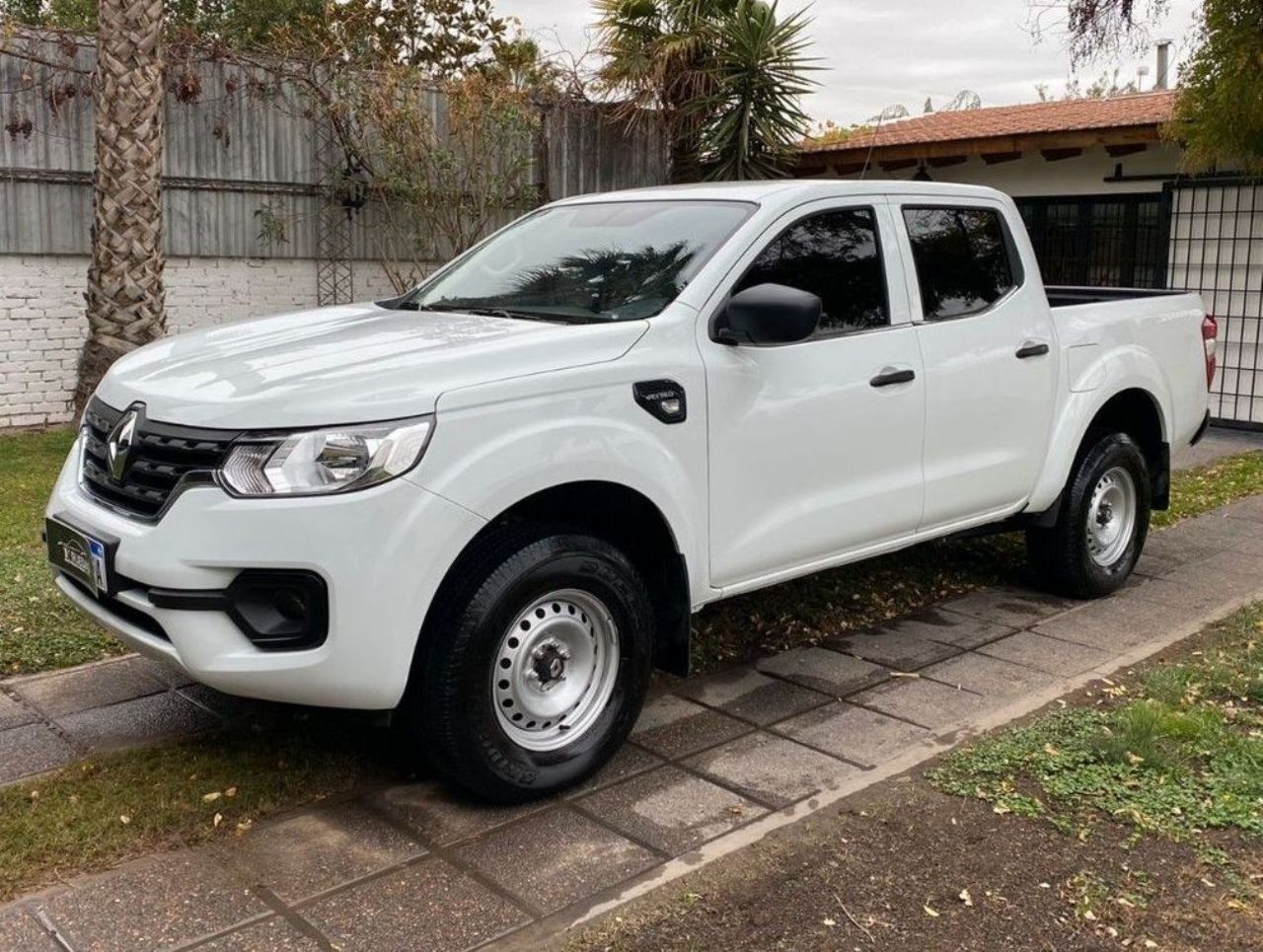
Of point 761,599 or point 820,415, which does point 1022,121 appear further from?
point 820,415

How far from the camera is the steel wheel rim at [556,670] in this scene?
375 cm

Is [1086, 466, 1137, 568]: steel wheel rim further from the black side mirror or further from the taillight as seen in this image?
the black side mirror

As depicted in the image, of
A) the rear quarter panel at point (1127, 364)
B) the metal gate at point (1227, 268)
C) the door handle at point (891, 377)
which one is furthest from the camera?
the metal gate at point (1227, 268)

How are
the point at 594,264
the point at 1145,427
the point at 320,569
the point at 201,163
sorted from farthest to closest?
the point at 201,163, the point at 1145,427, the point at 594,264, the point at 320,569

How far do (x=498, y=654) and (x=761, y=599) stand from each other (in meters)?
2.46

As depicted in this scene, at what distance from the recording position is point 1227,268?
38.3 feet

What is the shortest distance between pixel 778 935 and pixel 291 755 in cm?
182

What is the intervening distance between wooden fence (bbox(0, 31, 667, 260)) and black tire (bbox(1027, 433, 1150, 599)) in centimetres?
830

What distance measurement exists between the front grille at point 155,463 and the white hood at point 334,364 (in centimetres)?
4

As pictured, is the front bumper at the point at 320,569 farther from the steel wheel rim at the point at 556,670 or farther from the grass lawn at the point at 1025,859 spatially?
the grass lawn at the point at 1025,859

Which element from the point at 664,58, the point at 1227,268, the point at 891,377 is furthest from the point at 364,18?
the point at 891,377

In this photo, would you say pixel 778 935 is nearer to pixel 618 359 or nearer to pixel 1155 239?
pixel 618 359

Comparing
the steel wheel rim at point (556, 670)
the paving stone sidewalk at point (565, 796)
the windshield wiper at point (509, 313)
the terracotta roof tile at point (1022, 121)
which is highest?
the terracotta roof tile at point (1022, 121)

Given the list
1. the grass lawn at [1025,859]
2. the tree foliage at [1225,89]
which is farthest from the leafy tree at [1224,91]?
the grass lawn at [1025,859]
